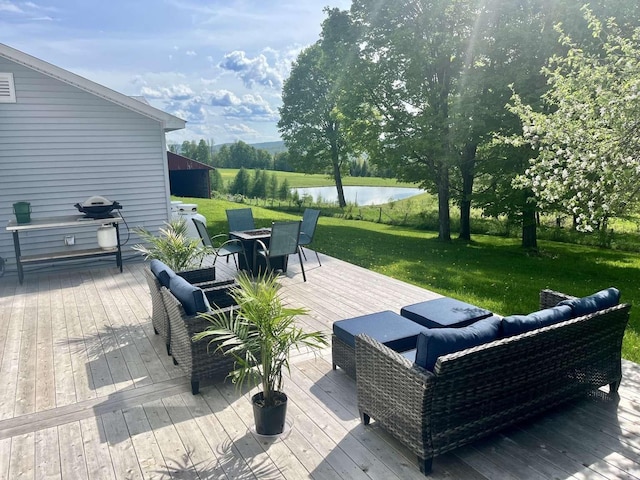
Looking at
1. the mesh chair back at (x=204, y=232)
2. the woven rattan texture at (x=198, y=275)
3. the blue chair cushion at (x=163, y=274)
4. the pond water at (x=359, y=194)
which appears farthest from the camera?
the pond water at (x=359, y=194)

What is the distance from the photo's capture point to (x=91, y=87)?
6.77 meters

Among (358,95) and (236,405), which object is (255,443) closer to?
(236,405)

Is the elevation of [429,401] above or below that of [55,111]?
below

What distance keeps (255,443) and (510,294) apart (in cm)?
494

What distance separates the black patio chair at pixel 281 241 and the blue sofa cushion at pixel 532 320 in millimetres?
3823

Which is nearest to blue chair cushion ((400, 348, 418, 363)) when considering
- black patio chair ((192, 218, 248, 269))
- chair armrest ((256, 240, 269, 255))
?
chair armrest ((256, 240, 269, 255))

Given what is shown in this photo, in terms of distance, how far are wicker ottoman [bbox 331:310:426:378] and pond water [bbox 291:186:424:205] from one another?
19128 mm

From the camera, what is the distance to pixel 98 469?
7.73 feet

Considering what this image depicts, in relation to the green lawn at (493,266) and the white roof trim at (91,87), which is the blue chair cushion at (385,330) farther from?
the white roof trim at (91,87)

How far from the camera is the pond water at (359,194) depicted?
81.3 feet

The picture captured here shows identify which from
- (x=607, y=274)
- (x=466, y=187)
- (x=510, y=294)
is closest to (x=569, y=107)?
(x=510, y=294)

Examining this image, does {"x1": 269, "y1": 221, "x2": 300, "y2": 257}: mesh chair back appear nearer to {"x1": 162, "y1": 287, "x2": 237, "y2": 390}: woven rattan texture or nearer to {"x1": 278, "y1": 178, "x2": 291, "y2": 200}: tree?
{"x1": 162, "y1": 287, "x2": 237, "y2": 390}: woven rattan texture

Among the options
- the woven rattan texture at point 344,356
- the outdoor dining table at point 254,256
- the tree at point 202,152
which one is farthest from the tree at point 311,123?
the tree at point 202,152

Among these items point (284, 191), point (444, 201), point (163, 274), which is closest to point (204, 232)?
point (163, 274)
